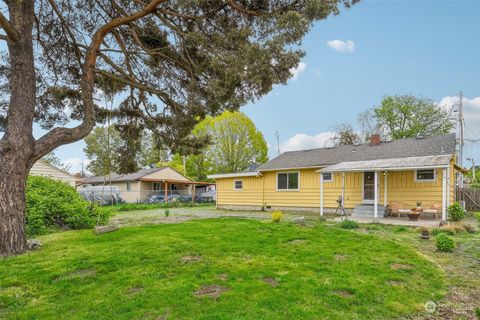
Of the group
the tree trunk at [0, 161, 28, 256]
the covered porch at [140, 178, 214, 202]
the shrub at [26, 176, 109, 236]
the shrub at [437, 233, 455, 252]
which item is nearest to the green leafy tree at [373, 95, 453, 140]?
the covered porch at [140, 178, 214, 202]

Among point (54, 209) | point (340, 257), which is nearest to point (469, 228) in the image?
point (340, 257)

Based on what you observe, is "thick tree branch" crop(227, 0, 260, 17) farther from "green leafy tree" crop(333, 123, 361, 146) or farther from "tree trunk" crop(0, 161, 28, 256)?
"green leafy tree" crop(333, 123, 361, 146)

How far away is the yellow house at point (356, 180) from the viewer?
1278 cm

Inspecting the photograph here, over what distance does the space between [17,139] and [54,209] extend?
175 inches

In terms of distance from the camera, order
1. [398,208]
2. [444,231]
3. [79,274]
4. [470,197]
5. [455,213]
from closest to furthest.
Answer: [79,274], [444,231], [455,213], [398,208], [470,197]

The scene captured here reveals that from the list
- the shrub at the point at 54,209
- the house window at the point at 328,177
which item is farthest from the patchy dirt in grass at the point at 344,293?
the house window at the point at 328,177

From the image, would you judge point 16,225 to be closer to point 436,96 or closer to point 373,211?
point 373,211

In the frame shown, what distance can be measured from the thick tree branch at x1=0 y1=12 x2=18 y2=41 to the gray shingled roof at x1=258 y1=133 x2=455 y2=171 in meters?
13.4

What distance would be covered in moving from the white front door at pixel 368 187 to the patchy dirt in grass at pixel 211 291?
12074 mm

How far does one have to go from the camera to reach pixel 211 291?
3.94m

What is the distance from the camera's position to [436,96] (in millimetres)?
29219

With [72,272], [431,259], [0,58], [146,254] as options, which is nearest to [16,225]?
[72,272]

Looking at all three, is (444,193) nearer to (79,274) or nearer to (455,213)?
(455,213)

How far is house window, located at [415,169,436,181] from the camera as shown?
12953 millimetres
